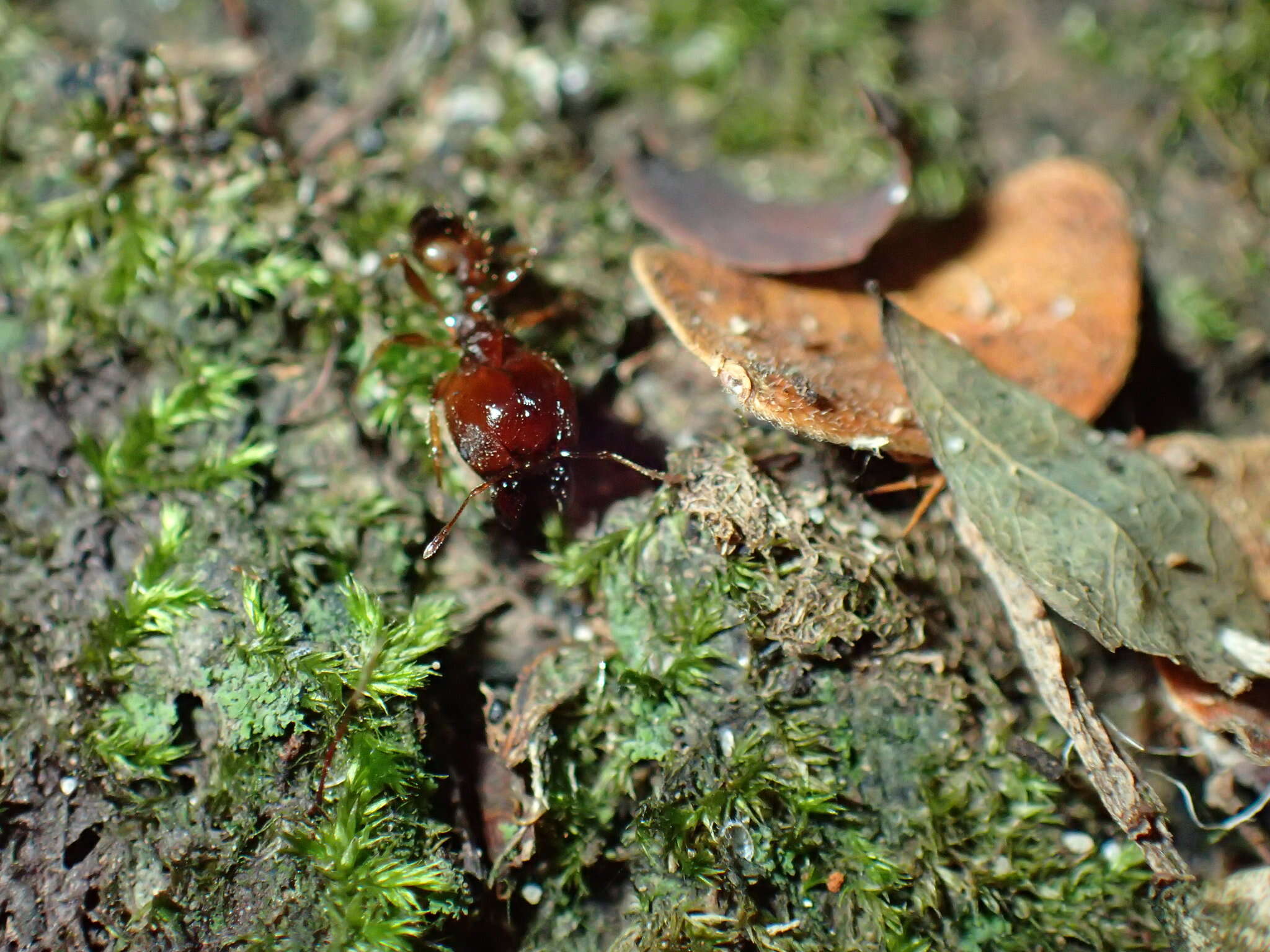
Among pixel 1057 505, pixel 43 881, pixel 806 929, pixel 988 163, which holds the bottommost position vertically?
pixel 43 881

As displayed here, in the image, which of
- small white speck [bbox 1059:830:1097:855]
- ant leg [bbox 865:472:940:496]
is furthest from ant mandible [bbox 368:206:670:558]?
small white speck [bbox 1059:830:1097:855]

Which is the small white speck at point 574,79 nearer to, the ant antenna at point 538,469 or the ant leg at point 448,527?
the ant antenna at point 538,469

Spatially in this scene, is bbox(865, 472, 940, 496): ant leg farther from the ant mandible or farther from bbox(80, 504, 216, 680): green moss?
bbox(80, 504, 216, 680): green moss

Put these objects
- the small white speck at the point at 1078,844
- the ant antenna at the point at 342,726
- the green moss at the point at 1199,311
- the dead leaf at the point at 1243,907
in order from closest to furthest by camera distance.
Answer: the ant antenna at the point at 342,726, the dead leaf at the point at 1243,907, the small white speck at the point at 1078,844, the green moss at the point at 1199,311

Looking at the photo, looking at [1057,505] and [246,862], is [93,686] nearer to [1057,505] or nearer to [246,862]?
[246,862]

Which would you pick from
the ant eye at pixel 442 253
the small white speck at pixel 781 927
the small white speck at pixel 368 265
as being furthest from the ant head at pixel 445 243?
the small white speck at pixel 781 927

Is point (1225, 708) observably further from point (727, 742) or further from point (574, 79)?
point (574, 79)

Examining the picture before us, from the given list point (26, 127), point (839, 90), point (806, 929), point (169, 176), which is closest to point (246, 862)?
point (806, 929)
